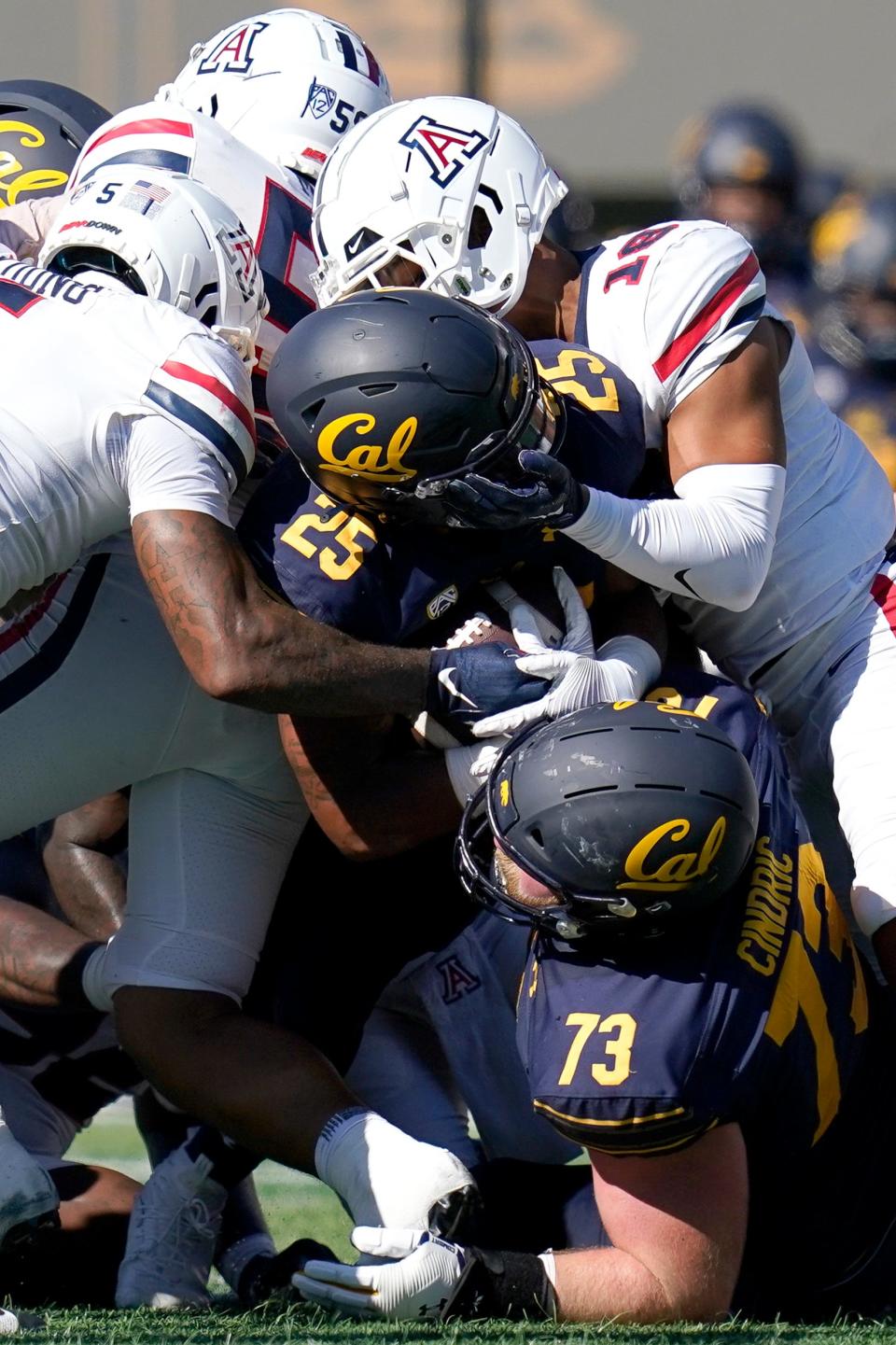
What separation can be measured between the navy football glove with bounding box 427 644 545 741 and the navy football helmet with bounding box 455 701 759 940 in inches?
5.4

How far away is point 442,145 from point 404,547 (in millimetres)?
832

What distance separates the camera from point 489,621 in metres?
3.23

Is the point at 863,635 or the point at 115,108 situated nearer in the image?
the point at 863,635

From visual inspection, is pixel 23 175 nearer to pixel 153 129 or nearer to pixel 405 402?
pixel 153 129

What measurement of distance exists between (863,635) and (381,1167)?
133 centimetres

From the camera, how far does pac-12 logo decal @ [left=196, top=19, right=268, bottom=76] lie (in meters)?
4.39

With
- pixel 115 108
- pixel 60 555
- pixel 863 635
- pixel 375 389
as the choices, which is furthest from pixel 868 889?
pixel 115 108

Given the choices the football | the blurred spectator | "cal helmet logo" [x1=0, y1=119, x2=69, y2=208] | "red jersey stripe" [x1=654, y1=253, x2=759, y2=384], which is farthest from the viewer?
the blurred spectator

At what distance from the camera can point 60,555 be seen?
3.22 meters

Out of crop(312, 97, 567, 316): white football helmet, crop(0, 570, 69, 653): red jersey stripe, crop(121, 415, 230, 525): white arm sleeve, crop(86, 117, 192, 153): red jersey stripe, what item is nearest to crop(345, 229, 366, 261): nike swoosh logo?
crop(312, 97, 567, 316): white football helmet

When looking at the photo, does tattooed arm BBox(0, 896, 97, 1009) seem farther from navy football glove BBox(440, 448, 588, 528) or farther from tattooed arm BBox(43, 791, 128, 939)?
navy football glove BBox(440, 448, 588, 528)

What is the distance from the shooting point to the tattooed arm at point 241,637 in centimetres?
301

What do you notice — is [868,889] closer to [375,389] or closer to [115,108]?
[375,389]

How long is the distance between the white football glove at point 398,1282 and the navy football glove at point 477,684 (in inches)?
32.2
